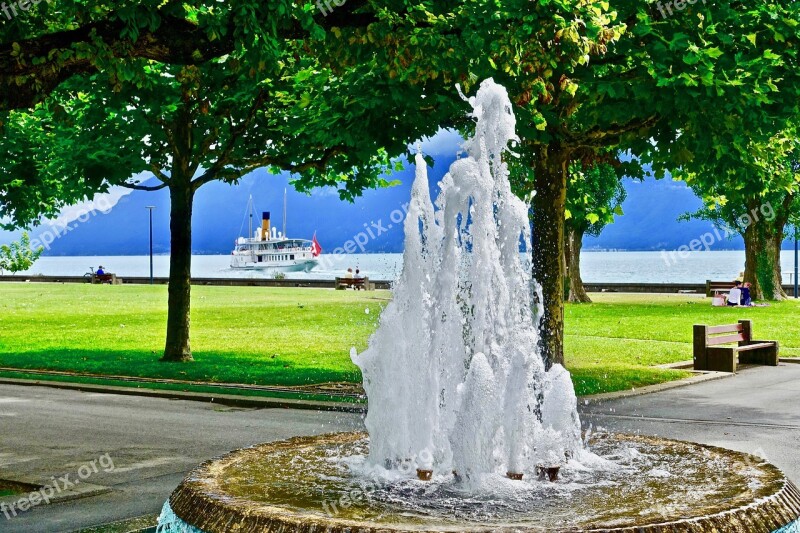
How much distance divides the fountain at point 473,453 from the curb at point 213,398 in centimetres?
658

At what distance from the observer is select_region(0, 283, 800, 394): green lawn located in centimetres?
1967

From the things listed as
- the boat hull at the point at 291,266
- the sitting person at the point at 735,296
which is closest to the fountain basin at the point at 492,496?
the sitting person at the point at 735,296

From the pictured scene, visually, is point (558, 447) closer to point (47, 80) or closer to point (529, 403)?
point (529, 403)

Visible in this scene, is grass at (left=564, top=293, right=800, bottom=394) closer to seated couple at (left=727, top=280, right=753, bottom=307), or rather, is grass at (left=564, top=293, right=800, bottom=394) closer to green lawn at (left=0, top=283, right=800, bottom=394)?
green lawn at (left=0, top=283, right=800, bottom=394)

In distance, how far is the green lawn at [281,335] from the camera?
19.7 metres

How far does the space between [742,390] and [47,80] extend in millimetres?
12291

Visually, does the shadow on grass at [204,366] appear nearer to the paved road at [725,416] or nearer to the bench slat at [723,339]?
the paved road at [725,416]

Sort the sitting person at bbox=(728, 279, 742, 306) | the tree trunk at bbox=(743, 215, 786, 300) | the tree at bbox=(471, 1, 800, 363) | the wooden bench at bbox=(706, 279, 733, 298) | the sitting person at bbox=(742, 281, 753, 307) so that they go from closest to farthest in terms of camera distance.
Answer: the tree at bbox=(471, 1, 800, 363) → the sitting person at bbox=(728, 279, 742, 306) → the sitting person at bbox=(742, 281, 753, 307) → the tree trunk at bbox=(743, 215, 786, 300) → the wooden bench at bbox=(706, 279, 733, 298)

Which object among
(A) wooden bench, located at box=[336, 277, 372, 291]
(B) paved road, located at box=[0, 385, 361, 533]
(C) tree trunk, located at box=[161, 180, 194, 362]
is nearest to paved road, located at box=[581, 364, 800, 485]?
(B) paved road, located at box=[0, 385, 361, 533]

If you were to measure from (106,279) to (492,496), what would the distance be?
67.4 meters

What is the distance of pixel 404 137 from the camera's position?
16703 millimetres

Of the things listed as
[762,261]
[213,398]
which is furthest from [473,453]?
[762,261]

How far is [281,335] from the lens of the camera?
91.1ft

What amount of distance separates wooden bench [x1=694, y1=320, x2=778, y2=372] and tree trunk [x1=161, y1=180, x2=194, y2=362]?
10065 millimetres
